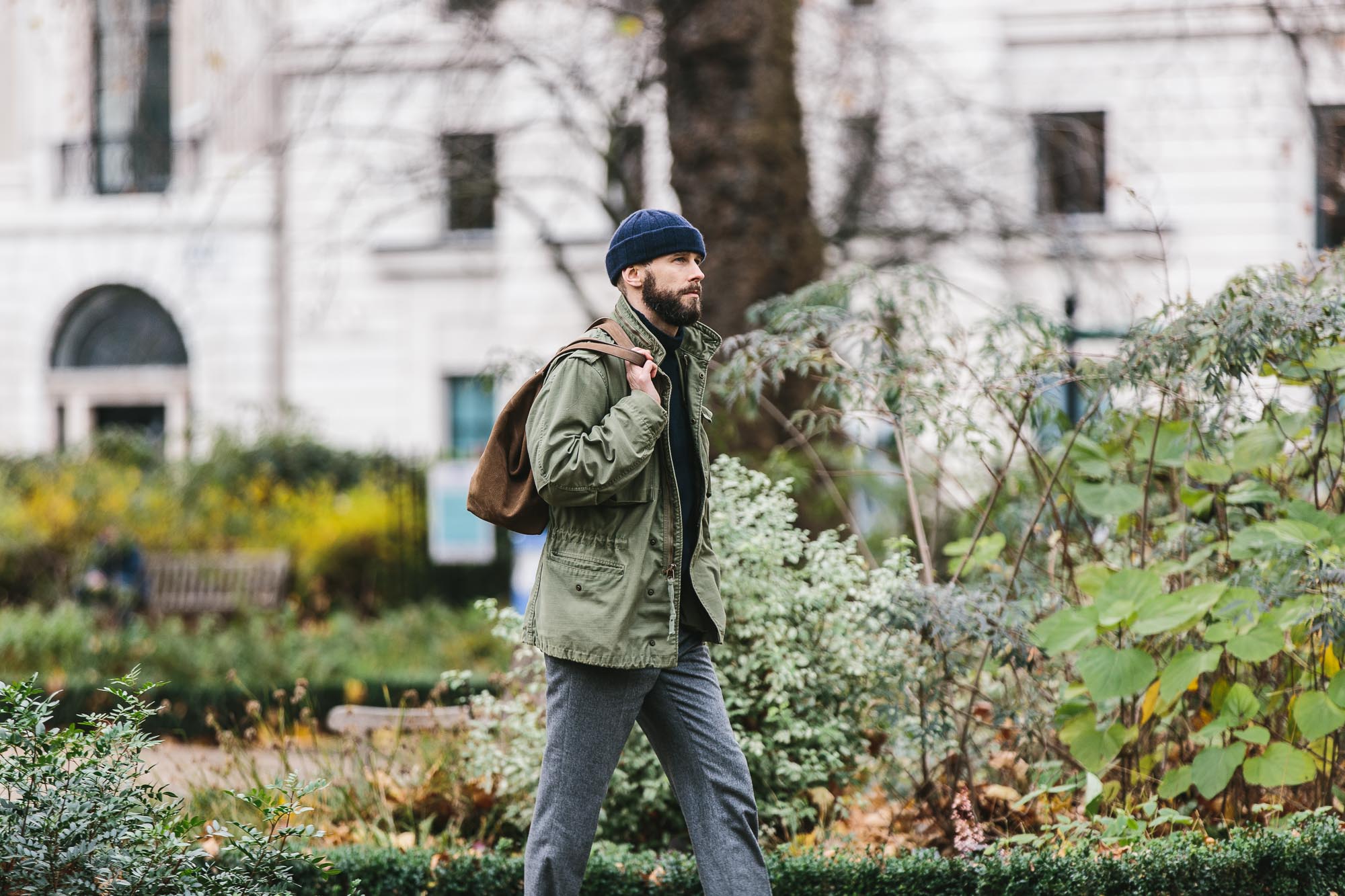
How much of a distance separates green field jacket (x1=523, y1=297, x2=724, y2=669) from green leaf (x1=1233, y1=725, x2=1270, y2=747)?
1.96 meters

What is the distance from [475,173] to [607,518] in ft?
28.1

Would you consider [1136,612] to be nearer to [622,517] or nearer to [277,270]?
[622,517]

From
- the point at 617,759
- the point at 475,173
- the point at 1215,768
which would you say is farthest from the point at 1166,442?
the point at 475,173

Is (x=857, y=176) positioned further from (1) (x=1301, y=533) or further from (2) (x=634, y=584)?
(2) (x=634, y=584)

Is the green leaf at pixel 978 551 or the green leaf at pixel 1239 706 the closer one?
the green leaf at pixel 1239 706


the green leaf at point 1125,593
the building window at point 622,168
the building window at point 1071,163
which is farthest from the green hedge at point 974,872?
the building window at point 1071,163

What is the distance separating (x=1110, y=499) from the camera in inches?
193

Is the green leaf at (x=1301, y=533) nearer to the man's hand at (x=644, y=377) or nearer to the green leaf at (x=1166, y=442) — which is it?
the green leaf at (x=1166, y=442)

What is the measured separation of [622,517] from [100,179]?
63.8ft

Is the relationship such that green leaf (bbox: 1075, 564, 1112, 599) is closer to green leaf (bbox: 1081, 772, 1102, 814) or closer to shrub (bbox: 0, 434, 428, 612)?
green leaf (bbox: 1081, 772, 1102, 814)

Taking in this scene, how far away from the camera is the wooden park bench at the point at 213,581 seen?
39.5 feet

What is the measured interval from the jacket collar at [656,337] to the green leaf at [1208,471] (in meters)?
2.06

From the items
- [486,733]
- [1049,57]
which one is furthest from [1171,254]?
[486,733]

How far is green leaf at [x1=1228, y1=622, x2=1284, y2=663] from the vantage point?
164 inches
